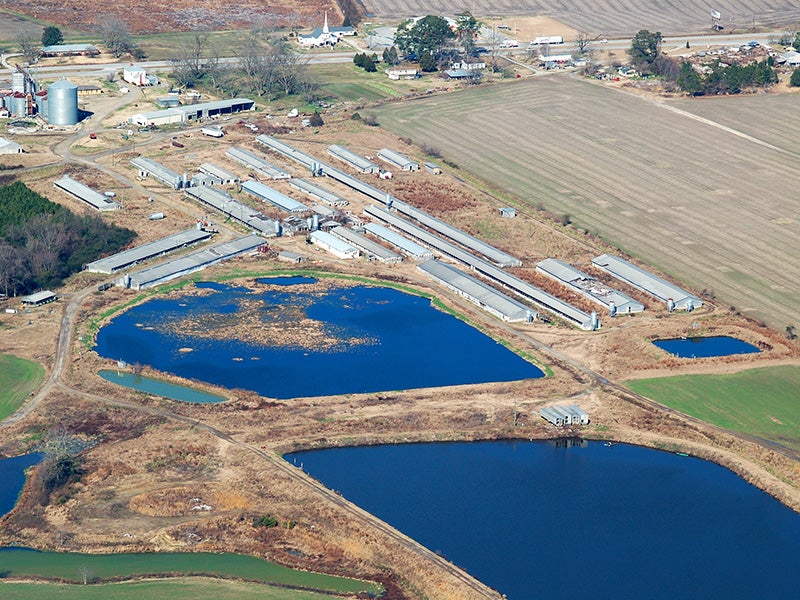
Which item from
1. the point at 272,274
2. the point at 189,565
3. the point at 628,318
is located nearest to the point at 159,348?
the point at 272,274

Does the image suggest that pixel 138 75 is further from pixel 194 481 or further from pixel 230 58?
pixel 194 481

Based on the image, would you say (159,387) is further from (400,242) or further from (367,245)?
(400,242)

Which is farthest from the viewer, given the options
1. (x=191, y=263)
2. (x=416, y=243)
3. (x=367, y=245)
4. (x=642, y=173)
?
(x=642, y=173)

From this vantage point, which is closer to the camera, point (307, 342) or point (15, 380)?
point (15, 380)

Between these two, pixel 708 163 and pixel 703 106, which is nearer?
pixel 708 163

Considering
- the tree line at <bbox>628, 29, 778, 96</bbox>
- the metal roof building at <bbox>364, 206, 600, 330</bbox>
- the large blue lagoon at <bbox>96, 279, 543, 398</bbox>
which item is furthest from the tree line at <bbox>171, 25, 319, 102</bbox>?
the large blue lagoon at <bbox>96, 279, 543, 398</bbox>

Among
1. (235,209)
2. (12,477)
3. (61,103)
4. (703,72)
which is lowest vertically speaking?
(12,477)

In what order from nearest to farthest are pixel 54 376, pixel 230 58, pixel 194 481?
pixel 194 481 → pixel 54 376 → pixel 230 58

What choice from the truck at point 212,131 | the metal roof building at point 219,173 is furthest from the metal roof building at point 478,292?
the truck at point 212,131

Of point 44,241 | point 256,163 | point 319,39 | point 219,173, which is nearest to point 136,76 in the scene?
point 319,39
